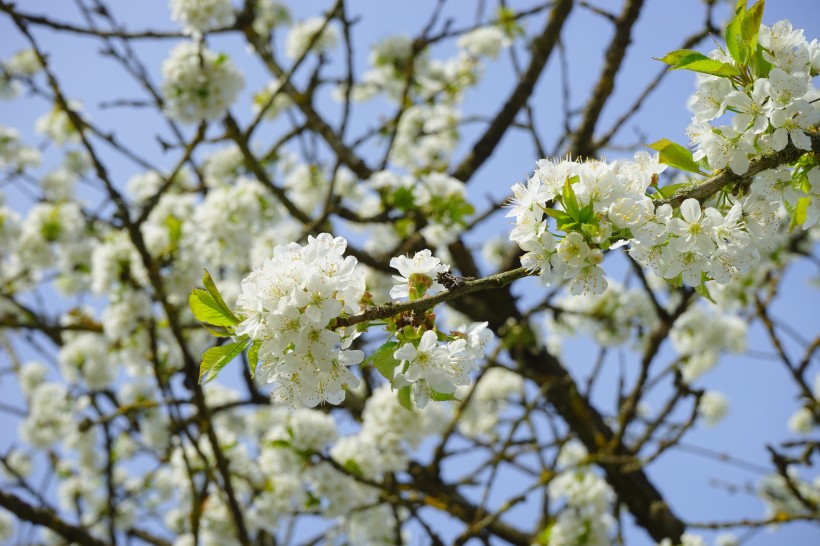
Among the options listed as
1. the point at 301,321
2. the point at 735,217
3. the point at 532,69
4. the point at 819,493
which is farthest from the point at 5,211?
the point at 819,493

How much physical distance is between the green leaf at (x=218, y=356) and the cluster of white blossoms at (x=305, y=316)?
5cm

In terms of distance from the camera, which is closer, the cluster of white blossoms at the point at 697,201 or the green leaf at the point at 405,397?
the cluster of white blossoms at the point at 697,201

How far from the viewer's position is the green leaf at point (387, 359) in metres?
1.32

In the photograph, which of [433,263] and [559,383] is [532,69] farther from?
[433,263]

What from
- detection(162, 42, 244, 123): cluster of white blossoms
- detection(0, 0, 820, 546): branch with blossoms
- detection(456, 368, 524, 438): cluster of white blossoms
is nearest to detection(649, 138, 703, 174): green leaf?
detection(0, 0, 820, 546): branch with blossoms

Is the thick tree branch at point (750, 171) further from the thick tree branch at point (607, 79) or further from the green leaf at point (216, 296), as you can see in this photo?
the thick tree branch at point (607, 79)

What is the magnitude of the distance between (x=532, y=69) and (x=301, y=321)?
3.31m

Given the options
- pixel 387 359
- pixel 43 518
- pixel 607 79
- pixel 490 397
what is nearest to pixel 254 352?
pixel 387 359

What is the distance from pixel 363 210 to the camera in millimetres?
5191

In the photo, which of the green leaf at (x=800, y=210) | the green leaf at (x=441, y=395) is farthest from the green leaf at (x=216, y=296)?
the green leaf at (x=800, y=210)

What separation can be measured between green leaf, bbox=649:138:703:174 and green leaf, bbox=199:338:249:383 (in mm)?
983

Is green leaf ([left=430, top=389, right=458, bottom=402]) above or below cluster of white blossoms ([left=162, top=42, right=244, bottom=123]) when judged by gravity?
below

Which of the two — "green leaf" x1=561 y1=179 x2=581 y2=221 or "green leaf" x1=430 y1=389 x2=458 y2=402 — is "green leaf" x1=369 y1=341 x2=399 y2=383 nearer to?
"green leaf" x1=430 y1=389 x2=458 y2=402

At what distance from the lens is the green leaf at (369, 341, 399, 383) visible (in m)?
1.32
